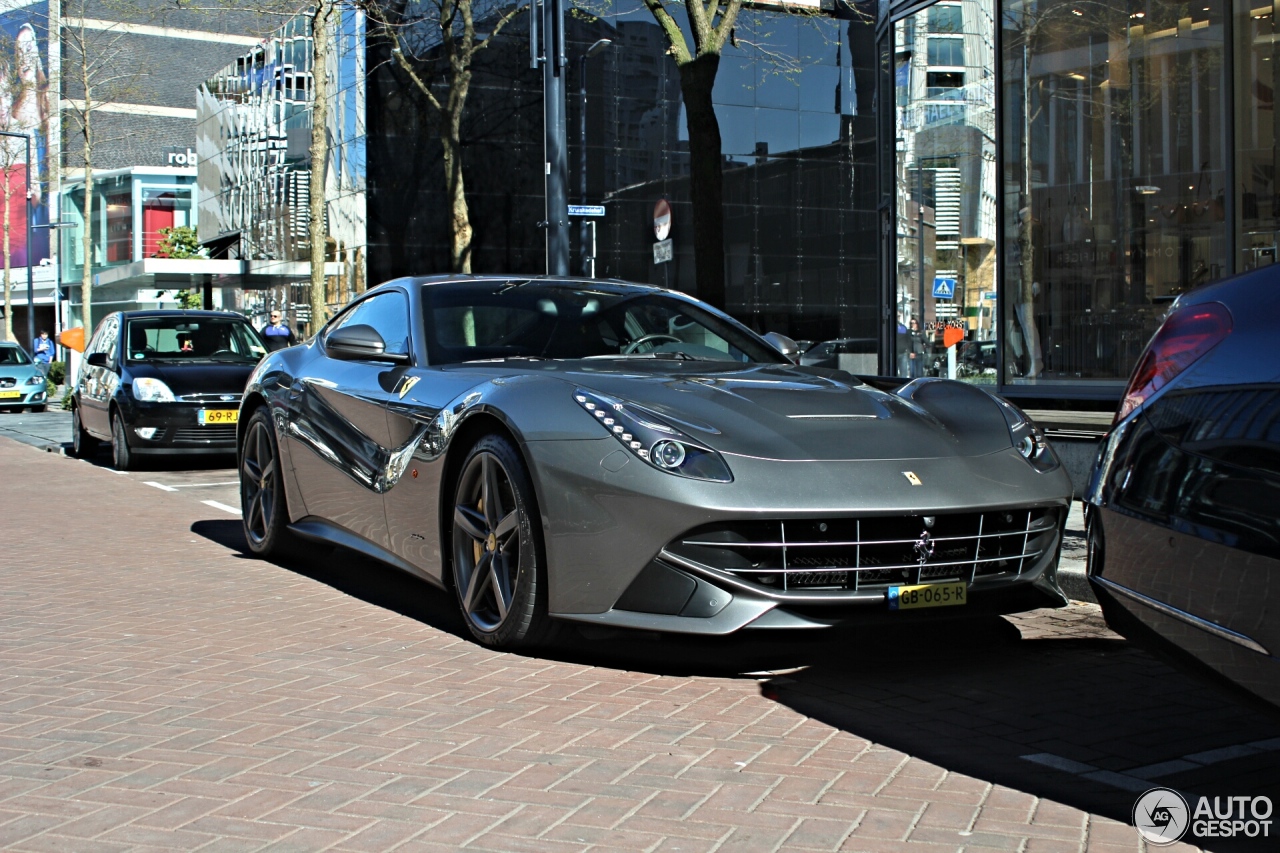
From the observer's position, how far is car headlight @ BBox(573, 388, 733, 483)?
444 cm

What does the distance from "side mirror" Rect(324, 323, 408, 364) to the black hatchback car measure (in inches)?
327

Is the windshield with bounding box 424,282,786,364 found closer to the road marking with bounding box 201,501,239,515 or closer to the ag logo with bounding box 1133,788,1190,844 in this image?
the ag logo with bounding box 1133,788,1190,844

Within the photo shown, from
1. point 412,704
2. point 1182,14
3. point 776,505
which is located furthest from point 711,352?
point 1182,14

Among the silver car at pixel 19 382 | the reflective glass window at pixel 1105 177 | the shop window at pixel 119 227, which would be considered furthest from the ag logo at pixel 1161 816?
the shop window at pixel 119 227

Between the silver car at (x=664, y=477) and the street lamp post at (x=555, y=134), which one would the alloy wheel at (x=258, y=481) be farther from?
the street lamp post at (x=555, y=134)

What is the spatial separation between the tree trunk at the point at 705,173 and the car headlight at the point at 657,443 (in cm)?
812

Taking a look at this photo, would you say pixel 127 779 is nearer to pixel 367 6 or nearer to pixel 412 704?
pixel 412 704

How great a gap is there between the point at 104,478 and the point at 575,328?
8.84m

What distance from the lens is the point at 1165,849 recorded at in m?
3.14

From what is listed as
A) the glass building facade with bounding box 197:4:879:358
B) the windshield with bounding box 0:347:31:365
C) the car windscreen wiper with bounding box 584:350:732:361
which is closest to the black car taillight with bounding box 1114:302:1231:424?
the car windscreen wiper with bounding box 584:350:732:361

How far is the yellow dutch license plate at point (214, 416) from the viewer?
1381 centimetres

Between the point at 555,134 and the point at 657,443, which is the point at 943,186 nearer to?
the point at 555,134

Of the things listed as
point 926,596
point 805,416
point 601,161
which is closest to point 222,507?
point 805,416

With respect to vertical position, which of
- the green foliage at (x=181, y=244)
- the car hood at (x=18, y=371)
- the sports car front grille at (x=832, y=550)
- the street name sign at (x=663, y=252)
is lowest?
the sports car front grille at (x=832, y=550)
